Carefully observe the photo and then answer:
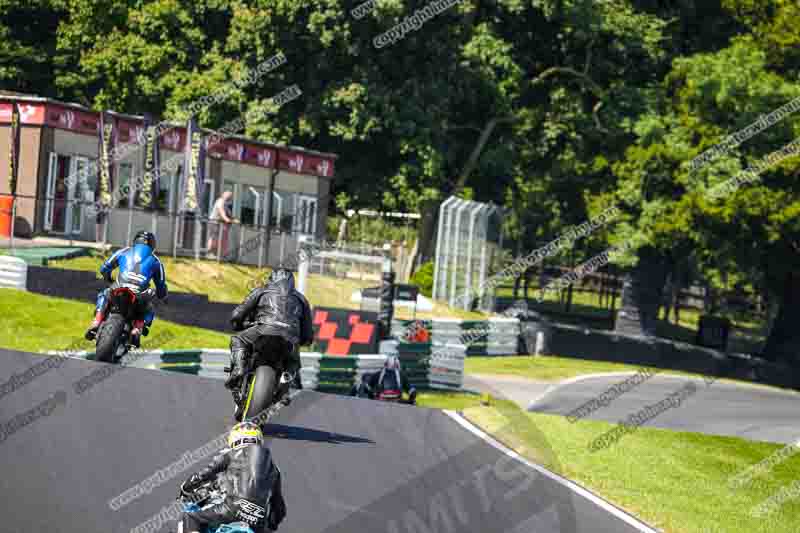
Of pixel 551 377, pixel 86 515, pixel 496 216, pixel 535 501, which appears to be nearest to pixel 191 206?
pixel 551 377

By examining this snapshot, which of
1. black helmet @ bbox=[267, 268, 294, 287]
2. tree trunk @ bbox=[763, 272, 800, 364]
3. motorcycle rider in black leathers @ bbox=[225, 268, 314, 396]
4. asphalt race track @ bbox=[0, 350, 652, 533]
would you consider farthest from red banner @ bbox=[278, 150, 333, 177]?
motorcycle rider in black leathers @ bbox=[225, 268, 314, 396]

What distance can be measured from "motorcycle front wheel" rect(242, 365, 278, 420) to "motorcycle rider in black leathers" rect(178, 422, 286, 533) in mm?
4186

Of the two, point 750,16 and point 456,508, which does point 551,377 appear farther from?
point 456,508

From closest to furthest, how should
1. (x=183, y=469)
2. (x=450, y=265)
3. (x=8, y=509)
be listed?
(x=8, y=509) < (x=183, y=469) < (x=450, y=265)

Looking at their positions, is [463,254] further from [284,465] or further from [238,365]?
[284,465]

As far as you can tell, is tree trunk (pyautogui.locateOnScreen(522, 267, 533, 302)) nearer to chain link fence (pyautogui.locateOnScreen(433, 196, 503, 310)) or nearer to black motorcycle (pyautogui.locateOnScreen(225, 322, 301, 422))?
chain link fence (pyautogui.locateOnScreen(433, 196, 503, 310))

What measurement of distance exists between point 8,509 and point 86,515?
0.50 meters

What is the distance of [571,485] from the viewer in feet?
43.7

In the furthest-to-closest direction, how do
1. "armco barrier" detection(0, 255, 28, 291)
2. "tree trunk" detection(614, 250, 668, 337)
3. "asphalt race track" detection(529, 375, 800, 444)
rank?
"tree trunk" detection(614, 250, 668, 337) → "asphalt race track" detection(529, 375, 800, 444) → "armco barrier" detection(0, 255, 28, 291)

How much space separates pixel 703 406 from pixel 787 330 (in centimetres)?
1432

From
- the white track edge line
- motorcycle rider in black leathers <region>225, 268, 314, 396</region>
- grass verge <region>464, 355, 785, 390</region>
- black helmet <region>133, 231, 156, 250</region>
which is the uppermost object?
black helmet <region>133, 231, 156, 250</region>

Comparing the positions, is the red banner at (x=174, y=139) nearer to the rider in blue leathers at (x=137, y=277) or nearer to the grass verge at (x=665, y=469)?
the grass verge at (x=665, y=469)

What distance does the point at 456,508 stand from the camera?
10344 millimetres

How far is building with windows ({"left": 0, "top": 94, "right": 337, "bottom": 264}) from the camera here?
2900 centimetres
